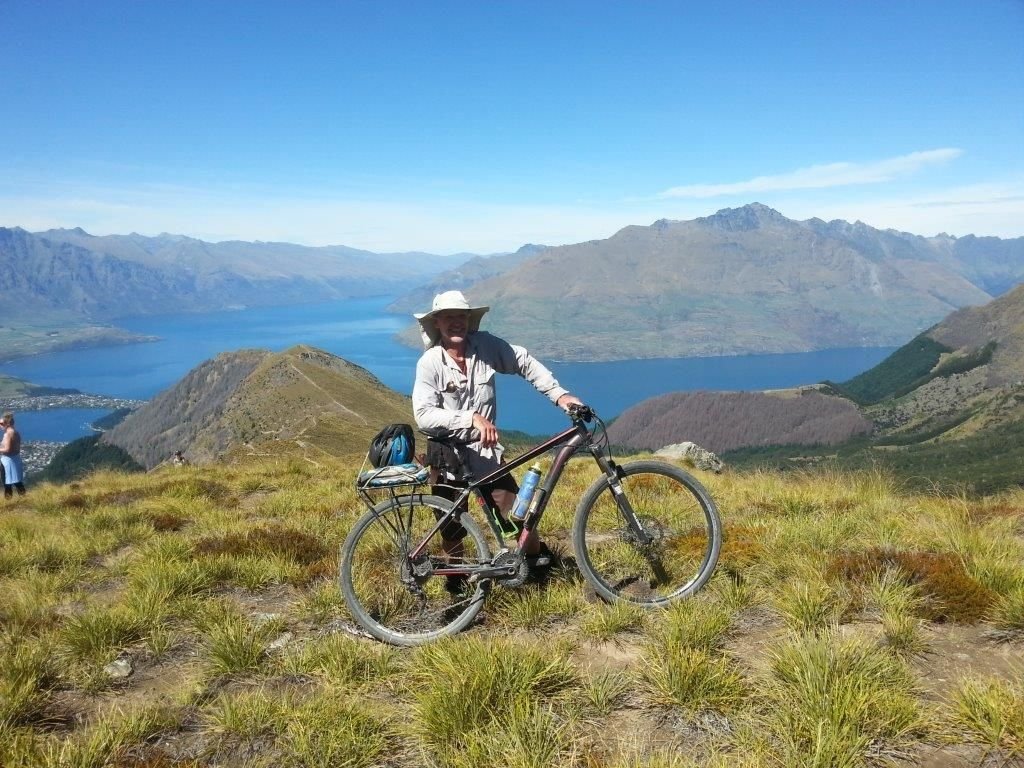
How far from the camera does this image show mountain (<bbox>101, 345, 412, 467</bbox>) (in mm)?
94125

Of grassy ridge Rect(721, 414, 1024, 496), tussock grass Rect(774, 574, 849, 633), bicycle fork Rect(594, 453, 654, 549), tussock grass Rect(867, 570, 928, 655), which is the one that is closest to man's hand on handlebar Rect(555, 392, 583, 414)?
bicycle fork Rect(594, 453, 654, 549)

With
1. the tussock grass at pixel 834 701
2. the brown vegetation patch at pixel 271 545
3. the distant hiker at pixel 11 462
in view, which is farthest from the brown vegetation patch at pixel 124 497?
the tussock grass at pixel 834 701

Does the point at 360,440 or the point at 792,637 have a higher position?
the point at 792,637

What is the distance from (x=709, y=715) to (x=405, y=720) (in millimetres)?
1755

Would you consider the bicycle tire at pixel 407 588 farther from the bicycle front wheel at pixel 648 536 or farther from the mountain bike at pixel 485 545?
the bicycle front wheel at pixel 648 536

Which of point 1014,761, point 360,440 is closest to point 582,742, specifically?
point 1014,761

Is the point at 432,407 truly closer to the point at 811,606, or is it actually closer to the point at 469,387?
the point at 469,387

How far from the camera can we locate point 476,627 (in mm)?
4695

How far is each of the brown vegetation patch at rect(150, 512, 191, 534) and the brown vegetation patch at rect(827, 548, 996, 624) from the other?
27.4 feet

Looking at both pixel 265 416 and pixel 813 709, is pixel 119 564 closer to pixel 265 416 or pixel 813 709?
pixel 813 709

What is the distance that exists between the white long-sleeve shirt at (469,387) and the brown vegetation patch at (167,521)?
18.2 feet

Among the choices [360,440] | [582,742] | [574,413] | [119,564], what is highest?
[574,413]

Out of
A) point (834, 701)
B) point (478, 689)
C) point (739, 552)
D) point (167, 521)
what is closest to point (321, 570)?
point (478, 689)

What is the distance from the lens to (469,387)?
5.21 m
